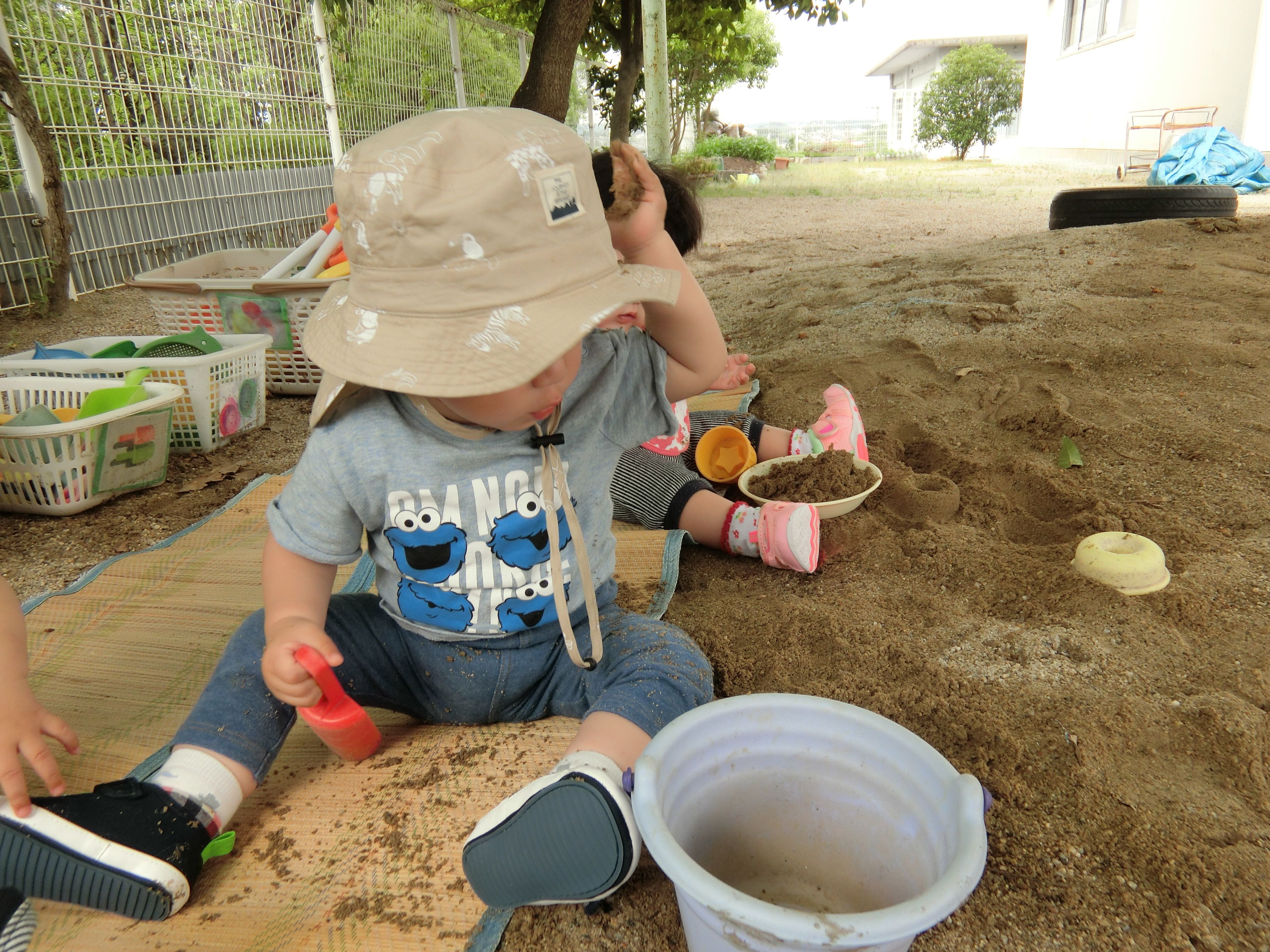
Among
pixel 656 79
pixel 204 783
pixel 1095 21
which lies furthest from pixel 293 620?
pixel 1095 21

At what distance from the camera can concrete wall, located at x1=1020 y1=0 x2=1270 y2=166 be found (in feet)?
28.7

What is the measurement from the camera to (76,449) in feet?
7.04

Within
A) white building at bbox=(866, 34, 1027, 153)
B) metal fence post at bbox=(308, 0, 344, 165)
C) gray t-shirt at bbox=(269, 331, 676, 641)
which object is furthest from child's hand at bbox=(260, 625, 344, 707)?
white building at bbox=(866, 34, 1027, 153)

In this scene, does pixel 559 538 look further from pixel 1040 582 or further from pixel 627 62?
pixel 627 62

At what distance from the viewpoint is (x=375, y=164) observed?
939 mm

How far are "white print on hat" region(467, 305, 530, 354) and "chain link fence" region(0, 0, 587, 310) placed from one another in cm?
442

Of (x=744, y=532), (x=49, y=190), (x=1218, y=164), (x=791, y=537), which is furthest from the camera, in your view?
(x=1218, y=164)

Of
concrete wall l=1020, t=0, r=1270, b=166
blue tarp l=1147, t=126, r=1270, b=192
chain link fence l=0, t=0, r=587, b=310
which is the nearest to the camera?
chain link fence l=0, t=0, r=587, b=310

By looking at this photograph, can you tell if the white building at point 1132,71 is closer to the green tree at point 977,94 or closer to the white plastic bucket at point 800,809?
the green tree at point 977,94

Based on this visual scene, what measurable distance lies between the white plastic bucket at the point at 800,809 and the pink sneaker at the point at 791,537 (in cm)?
80

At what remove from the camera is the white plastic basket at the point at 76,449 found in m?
2.09

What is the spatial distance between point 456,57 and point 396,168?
8.25m

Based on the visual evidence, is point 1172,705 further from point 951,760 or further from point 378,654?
point 378,654

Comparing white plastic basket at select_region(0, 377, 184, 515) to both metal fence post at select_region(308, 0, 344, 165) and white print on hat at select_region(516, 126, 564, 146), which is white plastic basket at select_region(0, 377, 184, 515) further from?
metal fence post at select_region(308, 0, 344, 165)
